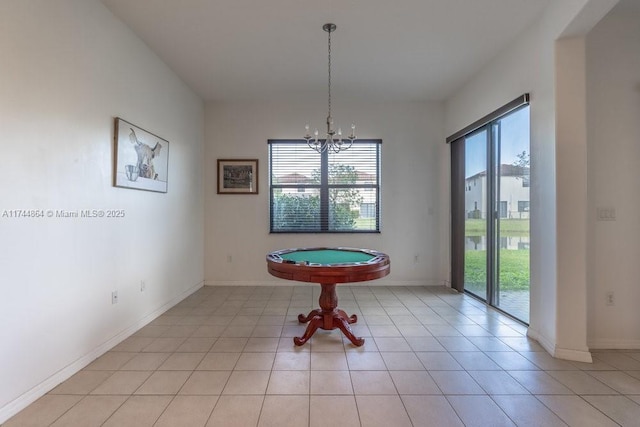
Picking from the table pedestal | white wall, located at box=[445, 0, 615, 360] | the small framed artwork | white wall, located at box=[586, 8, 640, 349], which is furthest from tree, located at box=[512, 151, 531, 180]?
the small framed artwork

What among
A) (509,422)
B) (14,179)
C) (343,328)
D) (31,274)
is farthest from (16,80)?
(509,422)

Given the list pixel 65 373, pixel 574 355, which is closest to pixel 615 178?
pixel 574 355

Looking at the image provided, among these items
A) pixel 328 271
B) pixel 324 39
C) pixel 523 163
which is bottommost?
pixel 328 271

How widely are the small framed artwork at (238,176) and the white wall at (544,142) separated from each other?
3364mm

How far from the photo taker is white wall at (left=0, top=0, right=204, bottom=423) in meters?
1.70

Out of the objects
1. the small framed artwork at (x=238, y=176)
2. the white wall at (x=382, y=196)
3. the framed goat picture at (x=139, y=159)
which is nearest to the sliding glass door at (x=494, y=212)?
the white wall at (x=382, y=196)

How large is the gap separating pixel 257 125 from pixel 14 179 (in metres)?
3.17

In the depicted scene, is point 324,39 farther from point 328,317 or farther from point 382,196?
point 328,317

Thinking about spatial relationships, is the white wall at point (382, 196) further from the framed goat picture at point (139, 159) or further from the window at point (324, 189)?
the framed goat picture at point (139, 159)

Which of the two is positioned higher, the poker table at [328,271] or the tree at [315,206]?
the tree at [315,206]

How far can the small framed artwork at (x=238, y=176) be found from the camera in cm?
454

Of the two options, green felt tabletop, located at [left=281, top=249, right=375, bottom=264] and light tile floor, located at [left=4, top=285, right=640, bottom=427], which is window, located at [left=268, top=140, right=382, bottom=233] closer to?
green felt tabletop, located at [left=281, top=249, right=375, bottom=264]

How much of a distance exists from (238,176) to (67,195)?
8.42 ft

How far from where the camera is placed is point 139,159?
288 cm
